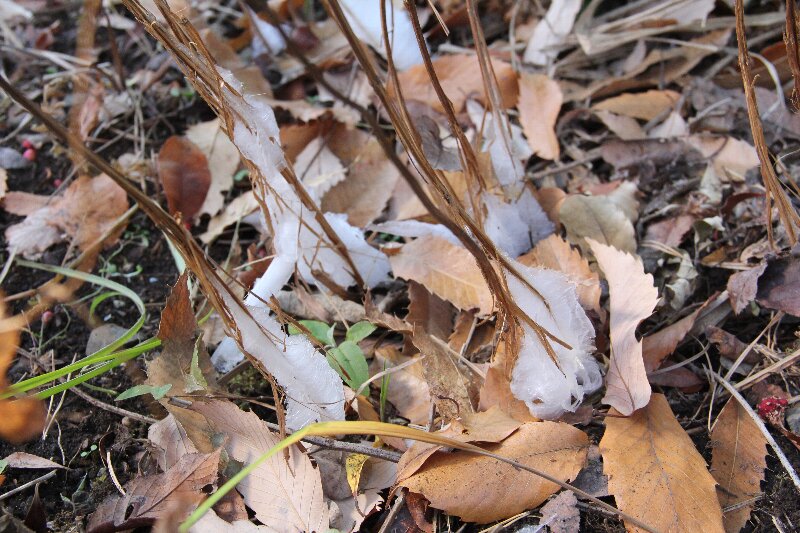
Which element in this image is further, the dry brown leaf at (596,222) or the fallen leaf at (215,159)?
the fallen leaf at (215,159)

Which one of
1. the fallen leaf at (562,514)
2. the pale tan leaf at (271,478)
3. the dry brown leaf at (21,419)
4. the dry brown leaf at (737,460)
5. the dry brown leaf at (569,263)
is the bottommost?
the dry brown leaf at (737,460)

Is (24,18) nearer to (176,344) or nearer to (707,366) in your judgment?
(176,344)

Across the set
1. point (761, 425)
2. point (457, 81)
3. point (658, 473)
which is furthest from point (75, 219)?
point (761, 425)

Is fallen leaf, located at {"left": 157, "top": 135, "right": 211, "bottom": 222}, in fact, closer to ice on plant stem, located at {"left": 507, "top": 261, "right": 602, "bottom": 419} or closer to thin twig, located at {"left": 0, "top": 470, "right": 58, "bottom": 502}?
thin twig, located at {"left": 0, "top": 470, "right": 58, "bottom": 502}

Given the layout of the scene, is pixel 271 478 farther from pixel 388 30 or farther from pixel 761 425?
pixel 388 30

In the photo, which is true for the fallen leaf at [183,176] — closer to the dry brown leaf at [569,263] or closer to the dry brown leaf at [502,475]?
the dry brown leaf at [569,263]

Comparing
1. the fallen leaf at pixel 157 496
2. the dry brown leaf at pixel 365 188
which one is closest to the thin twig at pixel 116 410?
the fallen leaf at pixel 157 496

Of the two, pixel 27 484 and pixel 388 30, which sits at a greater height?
pixel 388 30
